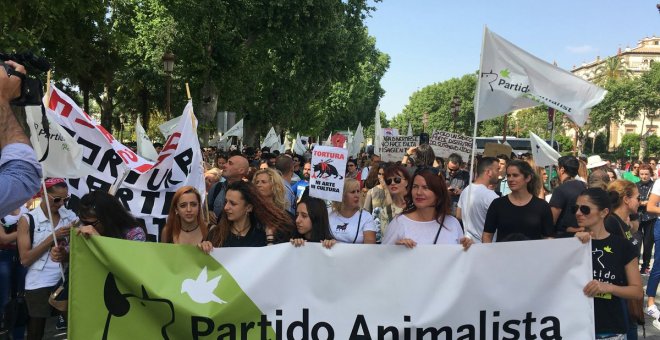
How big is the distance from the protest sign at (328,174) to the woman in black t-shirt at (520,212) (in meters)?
1.36

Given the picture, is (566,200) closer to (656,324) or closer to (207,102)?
(656,324)

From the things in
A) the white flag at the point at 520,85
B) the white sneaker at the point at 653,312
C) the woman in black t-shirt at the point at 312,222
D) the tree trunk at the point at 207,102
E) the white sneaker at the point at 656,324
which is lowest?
the white sneaker at the point at 656,324

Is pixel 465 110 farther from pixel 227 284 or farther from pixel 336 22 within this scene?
pixel 227 284

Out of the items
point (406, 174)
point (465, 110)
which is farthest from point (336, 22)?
point (465, 110)

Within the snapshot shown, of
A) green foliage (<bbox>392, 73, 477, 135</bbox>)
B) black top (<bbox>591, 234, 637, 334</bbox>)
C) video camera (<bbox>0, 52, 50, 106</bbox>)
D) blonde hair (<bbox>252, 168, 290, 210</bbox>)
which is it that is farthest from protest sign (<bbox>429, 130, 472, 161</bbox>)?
green foliage (<bbox>392, 73, 477, 135</bbox>)

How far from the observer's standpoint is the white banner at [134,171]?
5.49 meters

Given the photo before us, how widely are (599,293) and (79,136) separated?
14.8ft

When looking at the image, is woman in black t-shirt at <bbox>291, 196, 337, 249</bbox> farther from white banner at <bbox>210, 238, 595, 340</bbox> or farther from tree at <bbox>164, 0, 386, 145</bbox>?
tree at <bbox>164, 0, 386, 145</bbox>

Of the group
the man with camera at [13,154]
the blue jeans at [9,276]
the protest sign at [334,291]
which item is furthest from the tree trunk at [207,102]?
the man with camera at [13,154]

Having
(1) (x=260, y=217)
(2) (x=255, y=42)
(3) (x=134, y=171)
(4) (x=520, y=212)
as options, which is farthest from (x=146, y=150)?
(2) (x=255, y=42)

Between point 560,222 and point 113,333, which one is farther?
point 560,222

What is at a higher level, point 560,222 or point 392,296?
point 560,222

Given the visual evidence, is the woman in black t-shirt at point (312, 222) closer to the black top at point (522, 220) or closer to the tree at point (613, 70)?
the black top at point (522, 220)

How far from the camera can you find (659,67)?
65.9 metres
